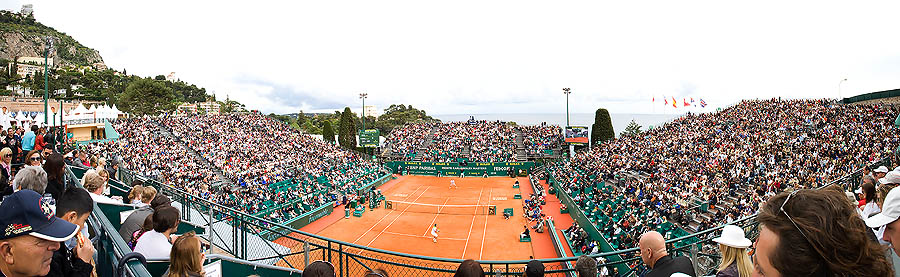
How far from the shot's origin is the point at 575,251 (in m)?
18.0

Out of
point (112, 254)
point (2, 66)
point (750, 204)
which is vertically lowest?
point (750, 204)

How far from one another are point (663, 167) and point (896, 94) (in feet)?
49.5

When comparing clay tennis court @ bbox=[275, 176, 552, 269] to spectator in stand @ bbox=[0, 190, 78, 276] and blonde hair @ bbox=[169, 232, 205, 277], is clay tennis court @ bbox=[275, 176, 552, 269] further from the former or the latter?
spectator in stand @ bbox=[0, 190, 78, 276]

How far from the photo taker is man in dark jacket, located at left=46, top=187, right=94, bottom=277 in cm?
263

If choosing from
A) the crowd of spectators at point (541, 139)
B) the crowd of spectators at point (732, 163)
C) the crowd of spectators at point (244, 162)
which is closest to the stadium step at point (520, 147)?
the crowd of spectators at point (541, 139)

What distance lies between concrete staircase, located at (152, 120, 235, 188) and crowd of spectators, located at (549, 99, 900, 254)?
74.7ft

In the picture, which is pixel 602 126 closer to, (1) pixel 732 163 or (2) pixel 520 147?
(2) pixel 520 147

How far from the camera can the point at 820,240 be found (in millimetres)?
1509

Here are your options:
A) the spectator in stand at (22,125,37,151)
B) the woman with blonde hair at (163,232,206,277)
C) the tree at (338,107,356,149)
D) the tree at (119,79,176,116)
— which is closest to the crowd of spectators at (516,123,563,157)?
the tree at (338,107,356,149)

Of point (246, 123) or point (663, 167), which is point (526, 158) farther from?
point (246, 123)

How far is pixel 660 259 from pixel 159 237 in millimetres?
4898

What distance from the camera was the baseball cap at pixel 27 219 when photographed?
2158 millimetres

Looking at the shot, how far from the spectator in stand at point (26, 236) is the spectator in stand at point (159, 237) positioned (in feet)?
5.76

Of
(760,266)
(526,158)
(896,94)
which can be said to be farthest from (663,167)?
(760,266)
